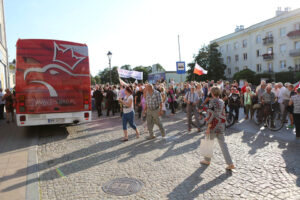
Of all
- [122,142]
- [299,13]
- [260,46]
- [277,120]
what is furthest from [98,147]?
[260,46]

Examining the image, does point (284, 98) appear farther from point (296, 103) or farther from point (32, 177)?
point (32, 177)

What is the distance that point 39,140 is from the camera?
7.96 m

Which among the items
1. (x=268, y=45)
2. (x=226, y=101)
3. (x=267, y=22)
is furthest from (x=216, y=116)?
(x=267, y=22)

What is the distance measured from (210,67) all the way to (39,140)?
48046 millimetres

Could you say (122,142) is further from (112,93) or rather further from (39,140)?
(112,93)

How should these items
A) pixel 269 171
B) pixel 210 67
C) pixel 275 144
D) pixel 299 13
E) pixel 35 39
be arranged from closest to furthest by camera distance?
pixel 269 171, pixel 275 144, pixel 35 39, pixel 299 13, pixel 210 67

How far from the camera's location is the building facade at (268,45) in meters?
38.8

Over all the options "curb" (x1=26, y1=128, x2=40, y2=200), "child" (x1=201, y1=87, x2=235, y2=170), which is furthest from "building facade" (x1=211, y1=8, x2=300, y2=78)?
"curb" (x1=26, y1=128, x2=40, y2=200)

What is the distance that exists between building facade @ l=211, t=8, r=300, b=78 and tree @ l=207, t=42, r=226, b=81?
2314 mm

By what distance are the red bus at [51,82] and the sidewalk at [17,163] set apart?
2.63 ft

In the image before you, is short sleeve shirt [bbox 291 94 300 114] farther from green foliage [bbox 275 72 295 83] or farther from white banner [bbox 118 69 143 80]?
green foliage [bbox 275 72 295 83]

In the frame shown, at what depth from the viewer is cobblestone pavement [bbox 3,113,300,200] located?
3926 millimetres

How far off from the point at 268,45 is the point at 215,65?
37.9 feet

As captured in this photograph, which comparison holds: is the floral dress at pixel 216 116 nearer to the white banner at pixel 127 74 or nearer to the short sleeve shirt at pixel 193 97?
the short sleeve shirt at pixel 193 97
